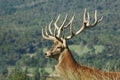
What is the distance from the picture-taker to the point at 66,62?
A: 42.9 ft

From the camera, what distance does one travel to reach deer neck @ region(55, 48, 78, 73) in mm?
12688

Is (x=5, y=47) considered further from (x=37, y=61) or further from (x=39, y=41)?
(x=37, y=61)

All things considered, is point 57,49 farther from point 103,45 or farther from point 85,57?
point 103,45

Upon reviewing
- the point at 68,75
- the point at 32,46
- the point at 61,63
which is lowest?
the point at 32,46

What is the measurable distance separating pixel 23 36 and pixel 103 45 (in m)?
30.6

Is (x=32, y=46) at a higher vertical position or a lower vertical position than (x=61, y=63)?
lower

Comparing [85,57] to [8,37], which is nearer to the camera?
[85,57]

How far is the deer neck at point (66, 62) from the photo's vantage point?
1269 centimetres

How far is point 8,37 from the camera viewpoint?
157125 mm

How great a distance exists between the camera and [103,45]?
146 metres

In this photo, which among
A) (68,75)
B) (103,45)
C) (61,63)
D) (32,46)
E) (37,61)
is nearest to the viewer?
(68,75)

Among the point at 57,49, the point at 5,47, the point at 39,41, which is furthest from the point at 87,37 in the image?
the point at 57,49

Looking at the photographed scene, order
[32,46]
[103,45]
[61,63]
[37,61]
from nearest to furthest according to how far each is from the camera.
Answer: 1. [61,63]
2. [37,61]
3. [103,45]
4. [32,46]

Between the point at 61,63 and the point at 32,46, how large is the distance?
144 metres
